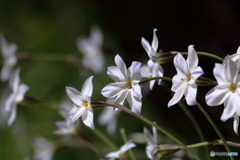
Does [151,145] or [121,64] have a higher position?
[121,64]

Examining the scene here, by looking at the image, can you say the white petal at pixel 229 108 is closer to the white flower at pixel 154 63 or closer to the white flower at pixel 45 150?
the white flower at pixel 154 63

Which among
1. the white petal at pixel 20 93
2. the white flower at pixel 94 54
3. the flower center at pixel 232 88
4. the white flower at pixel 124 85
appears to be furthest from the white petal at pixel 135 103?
the white flower at pixel 94 54

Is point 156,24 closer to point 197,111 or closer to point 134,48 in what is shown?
point 134,48

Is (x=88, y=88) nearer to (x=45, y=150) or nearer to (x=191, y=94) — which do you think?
(x=191, y=94)

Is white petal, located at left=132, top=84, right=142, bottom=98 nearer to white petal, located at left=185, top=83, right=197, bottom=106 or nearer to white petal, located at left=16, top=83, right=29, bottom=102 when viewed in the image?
white petal, located at left=185, top=83, right=197, bottom=106

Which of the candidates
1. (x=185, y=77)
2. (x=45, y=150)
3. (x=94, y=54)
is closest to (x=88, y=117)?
(x=185, y=77)

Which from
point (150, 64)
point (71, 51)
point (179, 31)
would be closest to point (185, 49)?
point (179, 31)
